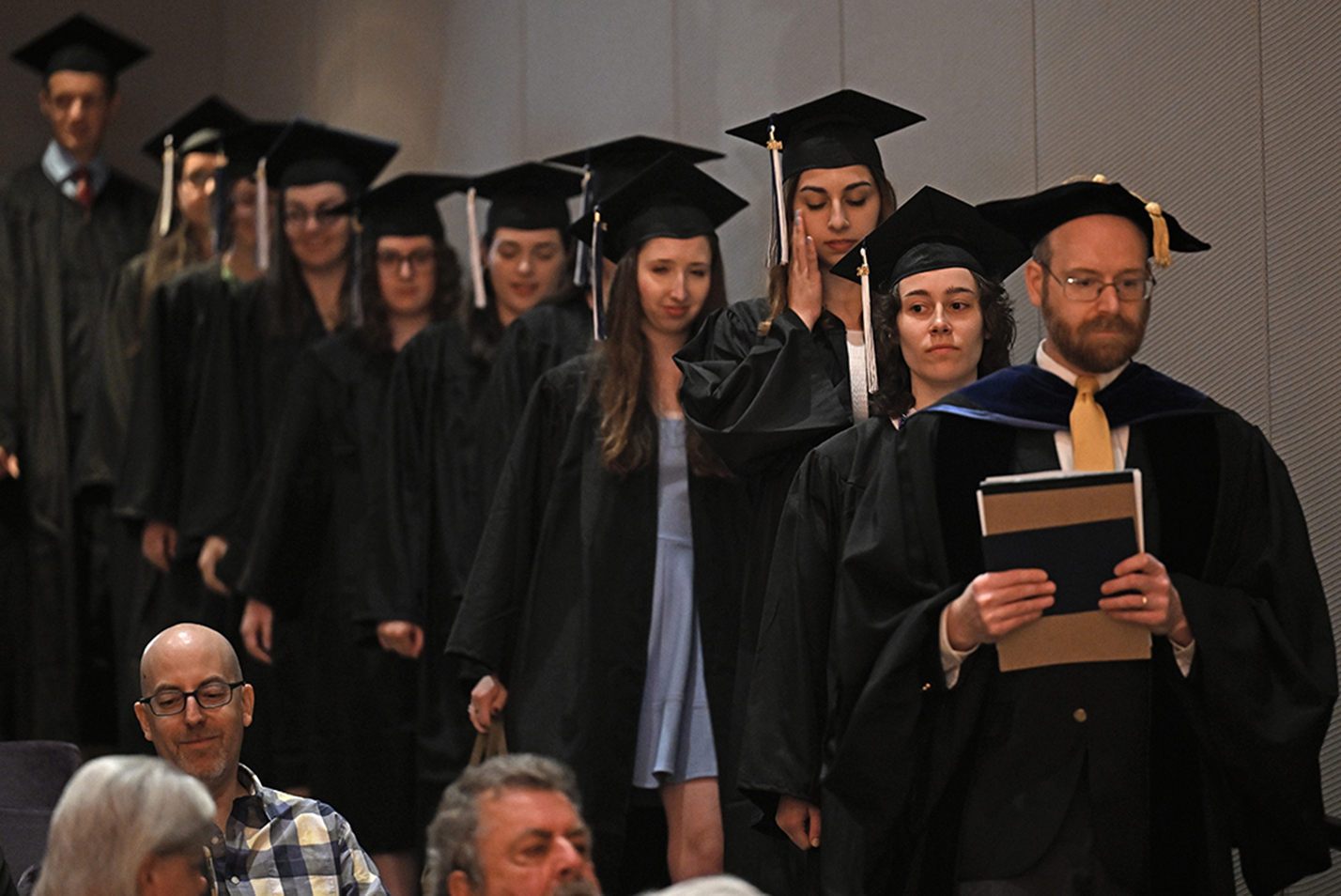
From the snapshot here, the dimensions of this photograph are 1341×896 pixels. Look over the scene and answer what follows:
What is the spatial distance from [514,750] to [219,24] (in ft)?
16.6

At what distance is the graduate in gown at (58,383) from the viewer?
747 centimetres

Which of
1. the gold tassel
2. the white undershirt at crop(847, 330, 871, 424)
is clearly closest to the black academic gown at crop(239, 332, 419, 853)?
the white undershirt at crop(847, 330, 871, 424)

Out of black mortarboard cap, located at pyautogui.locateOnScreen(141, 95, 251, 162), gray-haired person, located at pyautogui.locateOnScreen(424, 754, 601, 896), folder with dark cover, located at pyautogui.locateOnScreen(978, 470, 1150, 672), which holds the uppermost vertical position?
black mortarboard cap, located at pyautogui.locateOnScreen(141, 95, 251, 162)

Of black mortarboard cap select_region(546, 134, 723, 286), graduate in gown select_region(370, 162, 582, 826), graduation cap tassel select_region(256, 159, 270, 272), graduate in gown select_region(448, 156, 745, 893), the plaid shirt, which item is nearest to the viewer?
the plaid shirt

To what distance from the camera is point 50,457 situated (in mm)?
7500

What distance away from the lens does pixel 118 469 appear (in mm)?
7234

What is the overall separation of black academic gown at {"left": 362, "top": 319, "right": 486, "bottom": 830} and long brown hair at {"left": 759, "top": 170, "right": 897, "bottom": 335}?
4.99 ft

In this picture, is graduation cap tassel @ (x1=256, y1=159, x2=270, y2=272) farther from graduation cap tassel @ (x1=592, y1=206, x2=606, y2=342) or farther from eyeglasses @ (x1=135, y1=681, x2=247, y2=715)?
eyeglasses @ (x1=135, y1=681, x2=247, y2=715)

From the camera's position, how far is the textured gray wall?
4.64 m

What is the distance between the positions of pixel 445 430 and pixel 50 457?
2.31m

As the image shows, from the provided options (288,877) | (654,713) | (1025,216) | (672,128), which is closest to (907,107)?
(672,128)

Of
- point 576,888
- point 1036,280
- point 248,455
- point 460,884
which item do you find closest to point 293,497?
point 248,455

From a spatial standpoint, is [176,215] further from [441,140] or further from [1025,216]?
[1025,216]

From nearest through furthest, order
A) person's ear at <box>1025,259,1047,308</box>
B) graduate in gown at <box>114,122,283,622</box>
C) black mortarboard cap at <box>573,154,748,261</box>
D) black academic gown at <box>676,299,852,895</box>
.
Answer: person's ear at <box>1025,259,1047,308</box> → black academic gown at <box>676,299,852,895</box> → black mortarboard cap at <box>573,154,748,261</box> → graduate in gown at <box>114,122,283,622</box>
